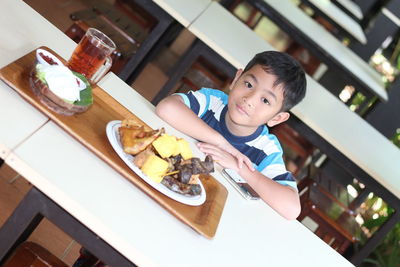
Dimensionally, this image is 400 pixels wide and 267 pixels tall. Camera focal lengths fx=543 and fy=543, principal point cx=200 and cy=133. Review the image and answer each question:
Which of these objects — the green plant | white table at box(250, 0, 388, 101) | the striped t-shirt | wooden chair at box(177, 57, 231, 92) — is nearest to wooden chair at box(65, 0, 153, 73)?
wooden chair at box(177, 57, 231, 92)

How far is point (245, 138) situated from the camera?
6.19 feet

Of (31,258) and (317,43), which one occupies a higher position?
(317,43)

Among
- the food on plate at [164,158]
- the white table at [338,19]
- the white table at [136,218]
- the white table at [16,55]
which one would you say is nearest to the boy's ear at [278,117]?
the white table at [136,218]

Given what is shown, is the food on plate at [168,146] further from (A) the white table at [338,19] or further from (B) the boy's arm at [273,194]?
(A) the white table at [338,19]

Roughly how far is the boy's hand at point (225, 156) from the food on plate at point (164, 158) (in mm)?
217

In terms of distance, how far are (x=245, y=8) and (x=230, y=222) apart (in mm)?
4725

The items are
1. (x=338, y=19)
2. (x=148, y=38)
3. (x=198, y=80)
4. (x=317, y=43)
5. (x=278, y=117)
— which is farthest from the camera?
(x=338, y=19)

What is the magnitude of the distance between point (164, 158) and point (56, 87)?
1.03 feet

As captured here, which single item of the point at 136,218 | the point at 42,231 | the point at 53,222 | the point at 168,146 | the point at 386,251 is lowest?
the point at 42,231

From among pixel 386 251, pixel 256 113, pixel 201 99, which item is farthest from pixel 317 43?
pixel 256 113

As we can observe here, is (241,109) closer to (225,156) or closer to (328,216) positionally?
(225,156)

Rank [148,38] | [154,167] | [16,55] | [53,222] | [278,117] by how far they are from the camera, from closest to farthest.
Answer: [53,222] → [154,167] → [16,55] → [278,117] → [148,38]

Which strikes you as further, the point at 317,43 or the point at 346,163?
the point at 317,43

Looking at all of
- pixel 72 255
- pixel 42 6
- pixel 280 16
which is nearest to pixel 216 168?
pixel 72 255
